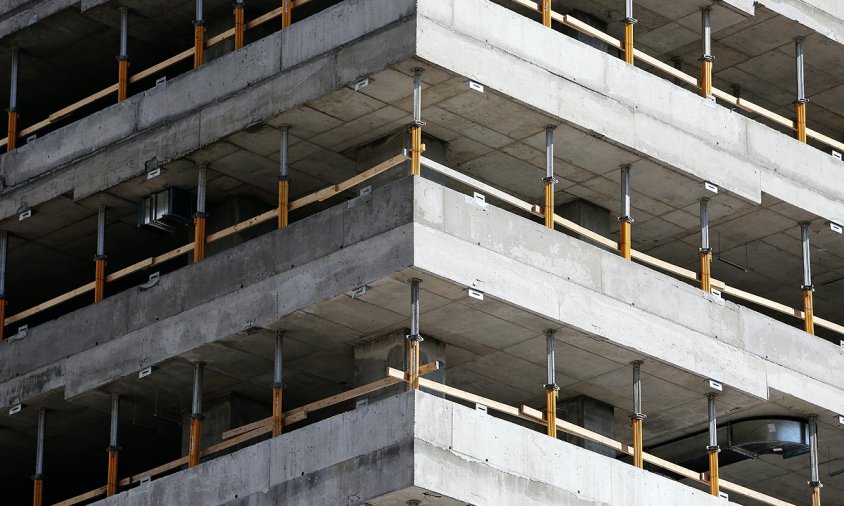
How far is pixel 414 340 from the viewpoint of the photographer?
48.2 meters

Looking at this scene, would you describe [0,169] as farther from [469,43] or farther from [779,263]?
[779,263]

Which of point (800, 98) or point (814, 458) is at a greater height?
point (800, 98)

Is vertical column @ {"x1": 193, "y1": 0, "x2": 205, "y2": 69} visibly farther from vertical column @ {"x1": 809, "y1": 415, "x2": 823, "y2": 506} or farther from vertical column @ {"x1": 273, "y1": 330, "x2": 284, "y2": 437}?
vertical column @ {"x1": 809, "y1": 415, "x2": 823, "y2": 506}

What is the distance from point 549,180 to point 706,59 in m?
5.68

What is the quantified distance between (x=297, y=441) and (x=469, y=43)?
761 centimetres

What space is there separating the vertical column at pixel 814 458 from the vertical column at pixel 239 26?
499 inches

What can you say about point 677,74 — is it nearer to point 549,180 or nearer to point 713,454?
point 549,180

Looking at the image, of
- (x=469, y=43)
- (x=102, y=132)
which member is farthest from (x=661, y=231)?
(x=102, y=132)

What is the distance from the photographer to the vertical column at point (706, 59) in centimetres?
5525

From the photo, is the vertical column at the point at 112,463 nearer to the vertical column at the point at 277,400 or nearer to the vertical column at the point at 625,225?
the vertical column at the point at 277,400

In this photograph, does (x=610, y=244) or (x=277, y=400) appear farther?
(x=610, y=244)

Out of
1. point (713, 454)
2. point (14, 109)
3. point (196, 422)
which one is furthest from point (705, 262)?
point (14, 109)

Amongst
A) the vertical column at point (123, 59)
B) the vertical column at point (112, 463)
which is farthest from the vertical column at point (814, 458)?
the vertical column at point (123, 59)

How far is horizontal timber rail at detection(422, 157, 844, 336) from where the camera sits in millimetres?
50594
